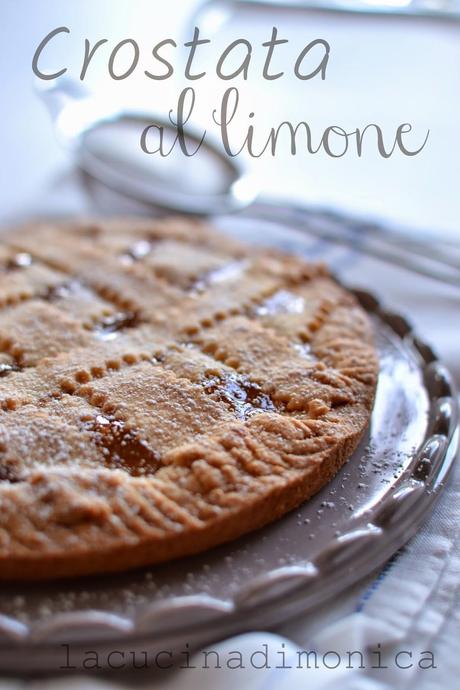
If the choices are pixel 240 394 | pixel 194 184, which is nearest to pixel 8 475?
pixel 240 394

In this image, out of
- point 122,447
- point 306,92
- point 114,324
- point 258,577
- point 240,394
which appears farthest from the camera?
point 306,92

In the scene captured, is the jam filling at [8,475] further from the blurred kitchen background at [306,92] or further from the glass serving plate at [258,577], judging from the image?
the blurred kitchen background at [306,92]

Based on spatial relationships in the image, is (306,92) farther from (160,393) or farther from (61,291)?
(160,393)

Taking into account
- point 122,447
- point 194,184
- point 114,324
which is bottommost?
point 122,447

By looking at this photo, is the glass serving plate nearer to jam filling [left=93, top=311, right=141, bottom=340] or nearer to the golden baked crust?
the golden baked crust

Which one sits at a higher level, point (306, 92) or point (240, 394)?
point (306, 92)

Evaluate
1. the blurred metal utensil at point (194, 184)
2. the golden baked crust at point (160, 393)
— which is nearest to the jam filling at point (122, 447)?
the golden baked crust at point (160, 393)

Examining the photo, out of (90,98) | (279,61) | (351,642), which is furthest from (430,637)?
(279,61)

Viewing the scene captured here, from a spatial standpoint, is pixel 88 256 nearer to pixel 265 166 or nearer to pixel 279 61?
pixel 265 166
